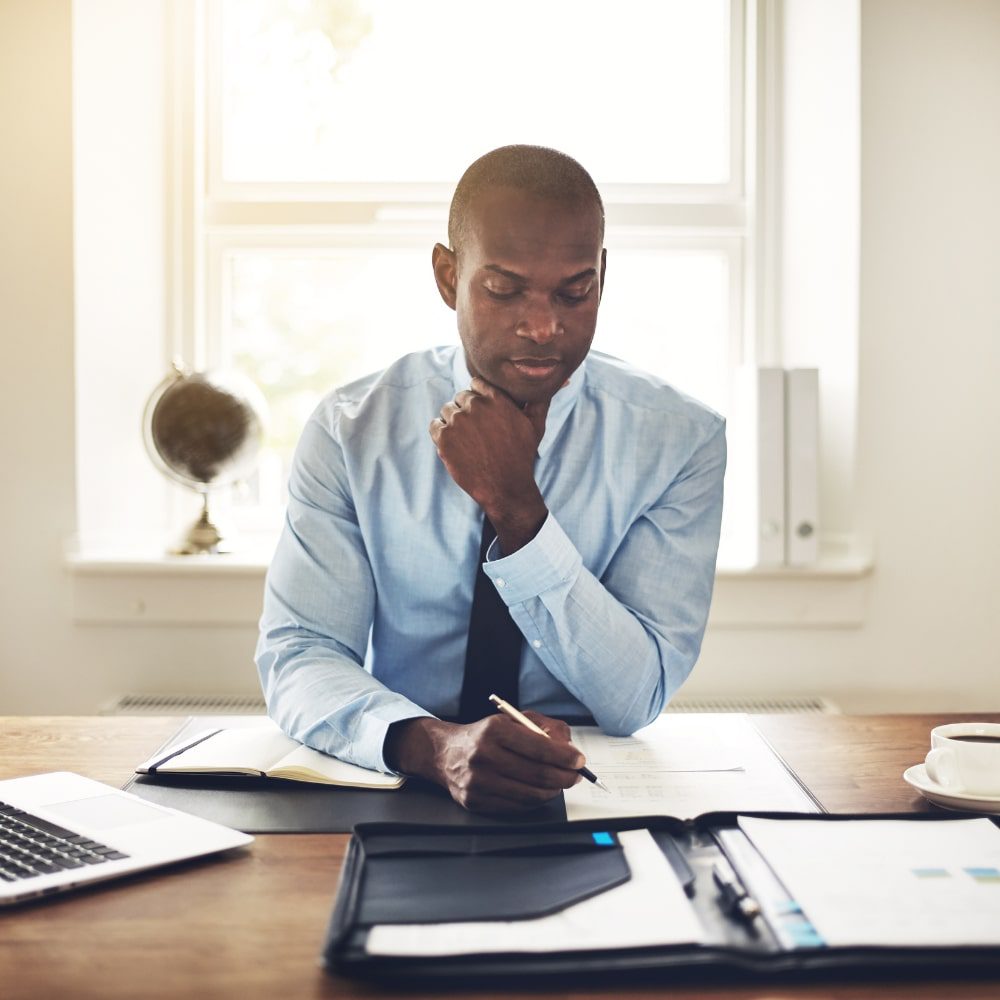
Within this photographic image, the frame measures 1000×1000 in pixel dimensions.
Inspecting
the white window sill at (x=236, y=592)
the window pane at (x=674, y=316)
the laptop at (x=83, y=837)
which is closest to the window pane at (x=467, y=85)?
the window pane at (x=674, y=316)

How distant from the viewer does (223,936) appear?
0.81 metres

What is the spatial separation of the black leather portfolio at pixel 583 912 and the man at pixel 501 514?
0.78 feet

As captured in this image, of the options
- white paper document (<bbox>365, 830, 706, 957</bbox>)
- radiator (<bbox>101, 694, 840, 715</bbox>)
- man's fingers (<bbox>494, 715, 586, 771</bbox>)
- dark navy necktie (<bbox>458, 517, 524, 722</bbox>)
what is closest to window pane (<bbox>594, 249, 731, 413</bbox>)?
radiator (<bbox>101, 694, 840, 715</bbox>)

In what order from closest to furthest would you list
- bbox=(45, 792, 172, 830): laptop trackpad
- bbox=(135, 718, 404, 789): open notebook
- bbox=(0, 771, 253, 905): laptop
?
1. bbox=(0, 771, 253, 905): laptop
2. bbox=(45, 792, 172, 830): laptop trackpad
3. bbox=(135, 718, 404, 789): open notebook

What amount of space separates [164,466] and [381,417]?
1.10 meters

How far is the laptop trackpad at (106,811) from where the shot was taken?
1018 mm

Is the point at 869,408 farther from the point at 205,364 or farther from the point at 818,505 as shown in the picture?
the point at 205,364

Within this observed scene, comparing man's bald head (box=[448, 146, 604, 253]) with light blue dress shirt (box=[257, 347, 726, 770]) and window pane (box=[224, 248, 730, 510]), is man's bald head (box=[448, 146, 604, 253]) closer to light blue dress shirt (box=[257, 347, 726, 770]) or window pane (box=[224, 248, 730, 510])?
light blue dress shirt (box=[257, 347, 726, 770])

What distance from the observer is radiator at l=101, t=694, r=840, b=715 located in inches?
95.3

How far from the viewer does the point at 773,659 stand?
8.10ft

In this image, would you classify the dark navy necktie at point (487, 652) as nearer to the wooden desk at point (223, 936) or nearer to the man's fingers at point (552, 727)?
the man's fingers at point (552, 727)

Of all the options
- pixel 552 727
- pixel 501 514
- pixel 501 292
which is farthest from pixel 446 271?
pixel 552 727

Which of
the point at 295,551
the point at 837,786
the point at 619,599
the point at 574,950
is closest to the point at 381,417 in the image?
the point at 295,551

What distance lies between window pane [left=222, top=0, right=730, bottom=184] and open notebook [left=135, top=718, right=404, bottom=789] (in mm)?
1804
